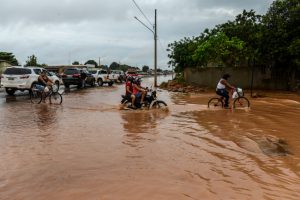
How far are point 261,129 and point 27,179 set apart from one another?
291 inches

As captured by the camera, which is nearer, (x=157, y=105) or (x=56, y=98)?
(x=157, y=105)

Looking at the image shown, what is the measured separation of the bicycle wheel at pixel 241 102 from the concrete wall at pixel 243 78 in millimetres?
12138

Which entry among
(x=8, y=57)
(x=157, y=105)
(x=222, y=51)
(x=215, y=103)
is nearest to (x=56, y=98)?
(x=157, y=105)

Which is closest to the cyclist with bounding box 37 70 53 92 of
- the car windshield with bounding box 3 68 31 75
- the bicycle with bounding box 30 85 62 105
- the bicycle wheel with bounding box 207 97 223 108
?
the bicycle with bounding box 30 85 62 105

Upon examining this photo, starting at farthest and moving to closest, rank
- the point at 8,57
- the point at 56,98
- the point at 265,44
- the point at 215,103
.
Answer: the point at 8,57 → the point at 265,44 → the point at 56,98 → the point at 215,103

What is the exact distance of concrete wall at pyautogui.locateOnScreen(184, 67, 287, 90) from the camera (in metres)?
28.9

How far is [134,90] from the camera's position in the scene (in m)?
16.1

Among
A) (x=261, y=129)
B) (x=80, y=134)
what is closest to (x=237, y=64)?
(x=261, y=129)

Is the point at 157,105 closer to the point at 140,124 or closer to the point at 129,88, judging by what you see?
the point at 129,88

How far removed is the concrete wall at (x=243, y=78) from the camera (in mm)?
28938

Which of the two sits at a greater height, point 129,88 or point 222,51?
point 222,51

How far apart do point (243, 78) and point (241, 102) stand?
46.3ft

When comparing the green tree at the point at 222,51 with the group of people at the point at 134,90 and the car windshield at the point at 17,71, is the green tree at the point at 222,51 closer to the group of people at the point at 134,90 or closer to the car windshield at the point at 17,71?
the car windshield at the point at 17,71

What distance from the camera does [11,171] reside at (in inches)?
284
